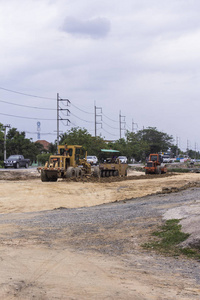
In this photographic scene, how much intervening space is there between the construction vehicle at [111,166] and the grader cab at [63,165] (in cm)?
406

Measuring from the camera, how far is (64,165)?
1133 inches

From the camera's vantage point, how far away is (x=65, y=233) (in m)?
10.0

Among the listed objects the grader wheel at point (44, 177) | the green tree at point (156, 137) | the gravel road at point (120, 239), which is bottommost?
the gravel road at point (120, 239)

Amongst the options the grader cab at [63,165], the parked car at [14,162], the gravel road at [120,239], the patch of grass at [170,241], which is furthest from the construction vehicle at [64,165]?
the patch of grass at [170,241]

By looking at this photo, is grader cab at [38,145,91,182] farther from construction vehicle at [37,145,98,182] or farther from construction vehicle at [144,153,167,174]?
construction vehicle at [144,153,167,174]

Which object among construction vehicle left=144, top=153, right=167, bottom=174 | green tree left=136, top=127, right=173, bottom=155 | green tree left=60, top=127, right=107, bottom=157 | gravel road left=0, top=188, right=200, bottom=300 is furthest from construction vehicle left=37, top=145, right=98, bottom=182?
green tree left=136, top=127, right=173, bottom=155

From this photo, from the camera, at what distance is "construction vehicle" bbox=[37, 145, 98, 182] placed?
28505 millimetres

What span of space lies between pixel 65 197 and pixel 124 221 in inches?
351

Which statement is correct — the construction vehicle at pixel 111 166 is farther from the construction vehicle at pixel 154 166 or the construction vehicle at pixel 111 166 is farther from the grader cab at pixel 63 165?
the grader cab at pixel 63 165

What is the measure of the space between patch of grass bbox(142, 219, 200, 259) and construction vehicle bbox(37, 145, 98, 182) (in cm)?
1904

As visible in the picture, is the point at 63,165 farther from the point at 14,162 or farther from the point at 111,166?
the point at 14,162

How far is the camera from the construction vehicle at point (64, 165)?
2850cm

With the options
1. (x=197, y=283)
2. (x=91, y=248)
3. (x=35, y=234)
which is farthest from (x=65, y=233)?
(x=197, y=283)

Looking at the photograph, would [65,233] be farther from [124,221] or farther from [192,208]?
[192,208]
